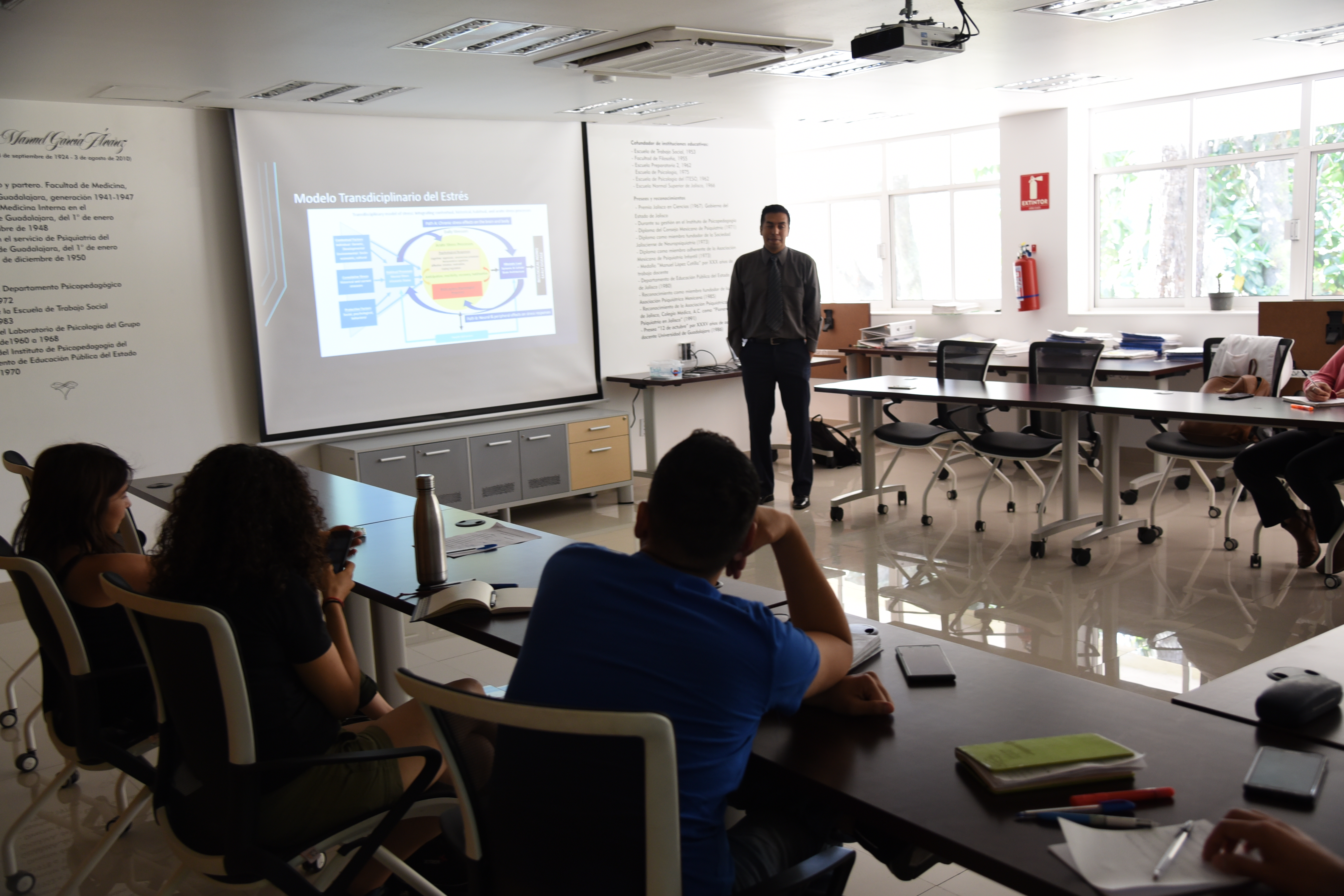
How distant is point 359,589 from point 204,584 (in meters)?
0.72

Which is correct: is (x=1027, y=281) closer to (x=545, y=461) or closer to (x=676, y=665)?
(x=545, y=461)

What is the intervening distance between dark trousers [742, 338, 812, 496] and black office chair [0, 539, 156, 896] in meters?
4.49

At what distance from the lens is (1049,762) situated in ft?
4.78

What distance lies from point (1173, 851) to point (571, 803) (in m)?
0.75

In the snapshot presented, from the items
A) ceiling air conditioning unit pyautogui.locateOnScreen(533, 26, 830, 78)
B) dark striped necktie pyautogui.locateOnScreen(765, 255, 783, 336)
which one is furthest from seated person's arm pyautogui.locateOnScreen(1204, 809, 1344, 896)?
dark striped necktie pyautogui.locateOnScreen(765, 255, 783, 336)

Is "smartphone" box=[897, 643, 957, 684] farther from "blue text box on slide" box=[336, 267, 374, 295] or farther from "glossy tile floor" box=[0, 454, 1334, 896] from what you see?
"blue text box on slide" box=[336, 267, 374, 295]

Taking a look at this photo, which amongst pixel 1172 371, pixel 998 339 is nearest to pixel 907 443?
pixel 1172 371

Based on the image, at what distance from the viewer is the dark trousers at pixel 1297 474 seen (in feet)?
15.1

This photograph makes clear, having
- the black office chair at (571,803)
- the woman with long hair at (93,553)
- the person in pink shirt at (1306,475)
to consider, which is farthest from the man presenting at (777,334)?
the black office chair at (571,803)

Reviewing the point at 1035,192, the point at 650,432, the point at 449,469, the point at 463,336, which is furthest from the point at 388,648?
the point at 1035,192

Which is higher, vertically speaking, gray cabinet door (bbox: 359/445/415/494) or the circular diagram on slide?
the circular diagram on slide

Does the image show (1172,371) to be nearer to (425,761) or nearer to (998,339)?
(998,339)

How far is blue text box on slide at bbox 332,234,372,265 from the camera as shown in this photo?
6.29 m

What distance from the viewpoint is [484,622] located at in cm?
230
